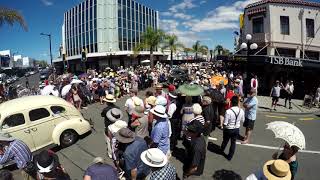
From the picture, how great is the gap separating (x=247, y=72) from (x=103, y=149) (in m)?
18.7

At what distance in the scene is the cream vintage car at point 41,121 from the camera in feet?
28.6

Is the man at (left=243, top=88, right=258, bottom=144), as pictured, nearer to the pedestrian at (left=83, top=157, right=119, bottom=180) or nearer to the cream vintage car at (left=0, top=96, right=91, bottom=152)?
the cream vintage car at (left=0, top=96, right=91, bottom=152)

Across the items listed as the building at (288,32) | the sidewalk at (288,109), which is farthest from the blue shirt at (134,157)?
the building at (288,32)

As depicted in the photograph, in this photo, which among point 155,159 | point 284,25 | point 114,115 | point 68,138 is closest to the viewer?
point 155,159

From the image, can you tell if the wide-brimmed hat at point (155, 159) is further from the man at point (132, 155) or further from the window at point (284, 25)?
the window at point (284, 25)

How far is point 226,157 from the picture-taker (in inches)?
348

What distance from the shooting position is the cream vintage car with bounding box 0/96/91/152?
8.73m

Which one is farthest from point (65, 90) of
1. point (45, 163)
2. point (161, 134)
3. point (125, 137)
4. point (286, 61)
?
point (286, 61)

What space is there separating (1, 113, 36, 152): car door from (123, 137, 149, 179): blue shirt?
4810 mm

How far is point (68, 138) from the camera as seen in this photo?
391 inches

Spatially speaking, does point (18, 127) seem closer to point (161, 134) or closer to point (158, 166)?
point (161, 134)

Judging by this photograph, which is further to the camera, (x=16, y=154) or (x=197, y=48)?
(x=197, y=48)

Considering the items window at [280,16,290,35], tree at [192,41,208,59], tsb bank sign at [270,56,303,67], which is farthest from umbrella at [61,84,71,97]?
tree at [192,41,208,59]

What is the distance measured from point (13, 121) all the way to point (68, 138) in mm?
1863
